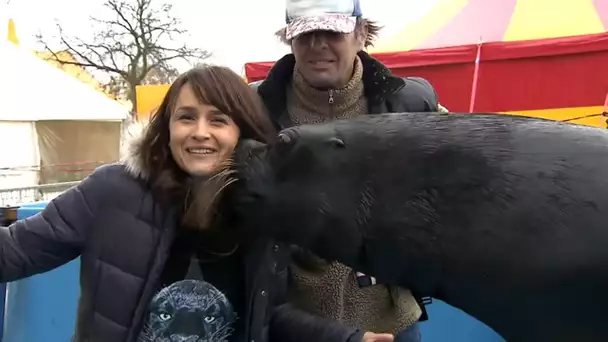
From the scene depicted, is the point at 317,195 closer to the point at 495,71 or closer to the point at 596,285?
the point at 596,285

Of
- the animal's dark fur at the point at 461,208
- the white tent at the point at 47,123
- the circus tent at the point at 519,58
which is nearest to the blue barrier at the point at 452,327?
the animal's dark fur at the point at 461,208

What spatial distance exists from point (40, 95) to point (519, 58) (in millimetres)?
10446

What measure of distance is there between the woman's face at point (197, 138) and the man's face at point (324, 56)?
363 mm

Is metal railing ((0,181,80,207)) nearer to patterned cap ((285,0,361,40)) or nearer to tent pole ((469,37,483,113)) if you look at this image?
tent pole ((469,37,483,113))

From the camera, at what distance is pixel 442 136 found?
1.57 meters

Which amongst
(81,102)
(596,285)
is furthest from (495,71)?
(81,102)

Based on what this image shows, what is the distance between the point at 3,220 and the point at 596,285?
80.1 inches

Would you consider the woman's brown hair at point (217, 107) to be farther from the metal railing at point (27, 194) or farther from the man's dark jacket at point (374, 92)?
the metal railing at point (27, 194)

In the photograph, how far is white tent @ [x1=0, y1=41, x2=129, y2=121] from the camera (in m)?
13.3

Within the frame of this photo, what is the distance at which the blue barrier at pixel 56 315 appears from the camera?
3.36 m

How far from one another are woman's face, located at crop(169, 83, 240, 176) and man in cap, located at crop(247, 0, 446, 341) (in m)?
0.29

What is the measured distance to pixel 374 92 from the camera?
213 centimetres

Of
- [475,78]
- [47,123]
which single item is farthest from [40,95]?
[475,78]

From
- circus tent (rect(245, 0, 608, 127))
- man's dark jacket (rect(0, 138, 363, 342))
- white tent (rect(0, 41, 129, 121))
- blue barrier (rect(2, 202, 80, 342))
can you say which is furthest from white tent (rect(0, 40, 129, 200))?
man's dark jacket (rect(0, 138, 363, 342))
